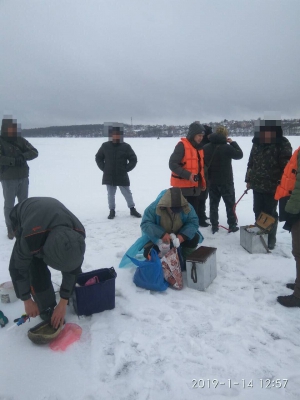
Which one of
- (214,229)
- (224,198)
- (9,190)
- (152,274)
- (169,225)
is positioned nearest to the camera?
A: (152,274)

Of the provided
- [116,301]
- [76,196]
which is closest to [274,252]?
[116,301]

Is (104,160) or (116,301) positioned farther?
(104,160)

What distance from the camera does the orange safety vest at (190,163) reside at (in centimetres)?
395

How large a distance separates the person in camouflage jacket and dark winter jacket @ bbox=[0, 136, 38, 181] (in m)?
3.21

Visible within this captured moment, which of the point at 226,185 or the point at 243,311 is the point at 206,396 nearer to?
Answer: the point at 243,311

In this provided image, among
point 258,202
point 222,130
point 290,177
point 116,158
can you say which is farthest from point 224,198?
point 116,158

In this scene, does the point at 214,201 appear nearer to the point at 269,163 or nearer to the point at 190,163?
the point at 190,163

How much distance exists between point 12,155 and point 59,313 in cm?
279

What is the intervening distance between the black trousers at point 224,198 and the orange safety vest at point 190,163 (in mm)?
465

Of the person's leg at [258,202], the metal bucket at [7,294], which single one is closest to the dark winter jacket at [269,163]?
the person's leg at [258,202]

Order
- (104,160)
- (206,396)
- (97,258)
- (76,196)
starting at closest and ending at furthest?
(206,396) → (97,258) → (104,160) → (76,196)

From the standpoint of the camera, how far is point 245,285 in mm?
2988

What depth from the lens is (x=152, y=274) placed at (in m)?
2.84

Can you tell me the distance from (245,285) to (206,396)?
1.40m
